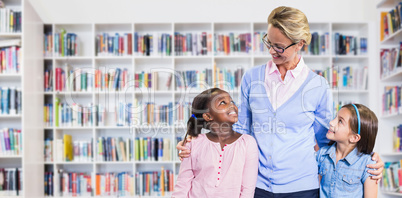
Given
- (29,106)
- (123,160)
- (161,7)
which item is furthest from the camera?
(161,7)

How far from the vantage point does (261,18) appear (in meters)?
4.94

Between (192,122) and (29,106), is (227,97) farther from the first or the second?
(29,106)

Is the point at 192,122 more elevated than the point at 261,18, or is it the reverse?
the point at 261,18

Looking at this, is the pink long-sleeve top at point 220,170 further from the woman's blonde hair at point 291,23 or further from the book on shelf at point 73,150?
the book on shelf at point 73,150

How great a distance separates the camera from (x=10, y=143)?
419 centimetres

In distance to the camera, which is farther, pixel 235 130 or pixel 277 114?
pixel 235 130

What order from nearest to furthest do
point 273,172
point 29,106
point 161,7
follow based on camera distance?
point 273,172 → point 29,106 → point 161,7

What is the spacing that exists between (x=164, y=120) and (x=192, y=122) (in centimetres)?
258

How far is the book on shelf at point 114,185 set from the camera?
4.59m

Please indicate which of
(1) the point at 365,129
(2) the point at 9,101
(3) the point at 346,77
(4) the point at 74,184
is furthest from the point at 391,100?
(2) the point at 9,101

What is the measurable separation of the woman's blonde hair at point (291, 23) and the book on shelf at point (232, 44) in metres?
2.95

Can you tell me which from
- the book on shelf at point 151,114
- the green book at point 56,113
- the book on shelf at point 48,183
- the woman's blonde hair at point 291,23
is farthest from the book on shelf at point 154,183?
the woman's blonde hair at point 291,23

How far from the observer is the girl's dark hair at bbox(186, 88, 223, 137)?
2.04 metres

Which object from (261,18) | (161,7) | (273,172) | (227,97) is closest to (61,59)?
(161,7)
